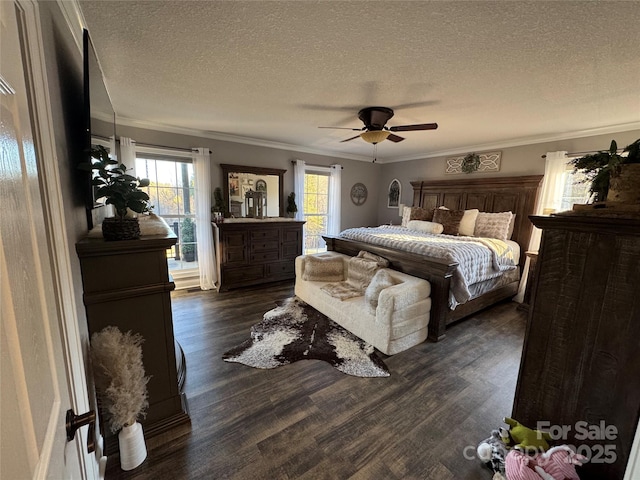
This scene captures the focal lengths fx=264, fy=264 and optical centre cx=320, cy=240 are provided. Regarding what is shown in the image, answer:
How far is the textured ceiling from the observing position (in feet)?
4.53

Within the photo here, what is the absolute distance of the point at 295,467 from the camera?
144 cm

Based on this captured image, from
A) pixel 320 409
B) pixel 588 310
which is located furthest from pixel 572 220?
pixel 320 409

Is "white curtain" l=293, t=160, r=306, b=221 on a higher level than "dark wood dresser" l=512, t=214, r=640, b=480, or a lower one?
higher

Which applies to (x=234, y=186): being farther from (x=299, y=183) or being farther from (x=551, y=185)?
(x=551, y=185)

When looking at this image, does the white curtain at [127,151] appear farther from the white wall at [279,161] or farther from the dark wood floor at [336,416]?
the dark wood floor at [336,416]

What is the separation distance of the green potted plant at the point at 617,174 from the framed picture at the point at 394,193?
14.8 feet

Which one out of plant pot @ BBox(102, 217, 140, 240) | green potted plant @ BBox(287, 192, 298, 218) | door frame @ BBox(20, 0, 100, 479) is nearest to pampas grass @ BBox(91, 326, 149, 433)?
door frame @ BBox(20, 0, 100, 479)

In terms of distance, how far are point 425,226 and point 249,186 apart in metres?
3.02

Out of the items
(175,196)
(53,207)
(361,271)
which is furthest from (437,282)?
(175,196)

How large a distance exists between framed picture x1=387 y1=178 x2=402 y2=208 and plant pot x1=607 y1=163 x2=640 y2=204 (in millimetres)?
4651

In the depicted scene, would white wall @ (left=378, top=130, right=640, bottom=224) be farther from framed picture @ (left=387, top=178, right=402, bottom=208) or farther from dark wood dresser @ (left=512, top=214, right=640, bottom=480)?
dark wood dresser @ (left=512, top=214, right=640, bottom=480)

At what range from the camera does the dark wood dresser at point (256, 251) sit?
401cm

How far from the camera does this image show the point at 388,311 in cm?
238

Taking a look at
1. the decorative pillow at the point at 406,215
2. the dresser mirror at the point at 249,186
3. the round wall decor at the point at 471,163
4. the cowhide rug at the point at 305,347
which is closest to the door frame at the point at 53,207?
the cowhide rug at the point at 305,347
